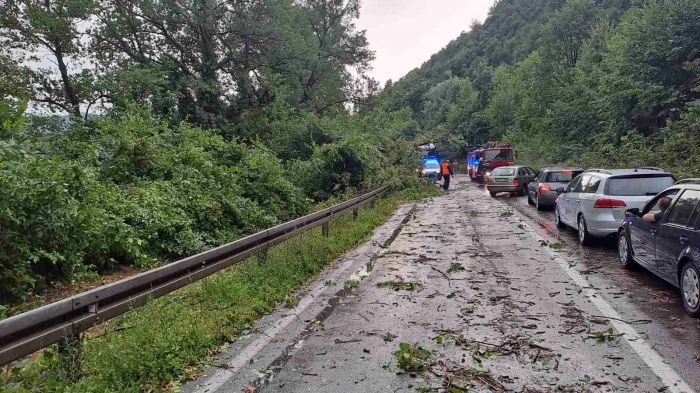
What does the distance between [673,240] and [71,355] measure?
6722mm

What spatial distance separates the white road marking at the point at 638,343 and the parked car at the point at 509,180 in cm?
1632

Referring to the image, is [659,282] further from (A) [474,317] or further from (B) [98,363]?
(B) [98,363]

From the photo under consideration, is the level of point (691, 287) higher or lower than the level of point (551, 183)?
lower

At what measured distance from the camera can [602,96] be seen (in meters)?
29.2

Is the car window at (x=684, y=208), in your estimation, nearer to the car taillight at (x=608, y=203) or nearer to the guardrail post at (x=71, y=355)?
the car taillight at (x=608, y=203)

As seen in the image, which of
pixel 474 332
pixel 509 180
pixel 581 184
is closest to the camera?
pixel 474 332

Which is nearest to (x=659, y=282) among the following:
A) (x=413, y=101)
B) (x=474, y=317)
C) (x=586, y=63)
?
(x=474, y=317)

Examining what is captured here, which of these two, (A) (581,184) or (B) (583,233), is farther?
(A) (581,184)

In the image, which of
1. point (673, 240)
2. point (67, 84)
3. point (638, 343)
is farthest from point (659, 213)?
point (67, 84)

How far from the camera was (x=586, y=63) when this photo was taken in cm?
3722

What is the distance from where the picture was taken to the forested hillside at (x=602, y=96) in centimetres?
2183

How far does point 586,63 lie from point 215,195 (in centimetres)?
3498

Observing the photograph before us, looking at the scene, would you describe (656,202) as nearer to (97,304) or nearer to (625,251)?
(625,251)

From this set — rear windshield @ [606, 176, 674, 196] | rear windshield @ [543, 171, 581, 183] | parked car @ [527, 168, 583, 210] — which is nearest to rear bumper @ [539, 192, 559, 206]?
parked car @ [527, 168, 583, 210]
